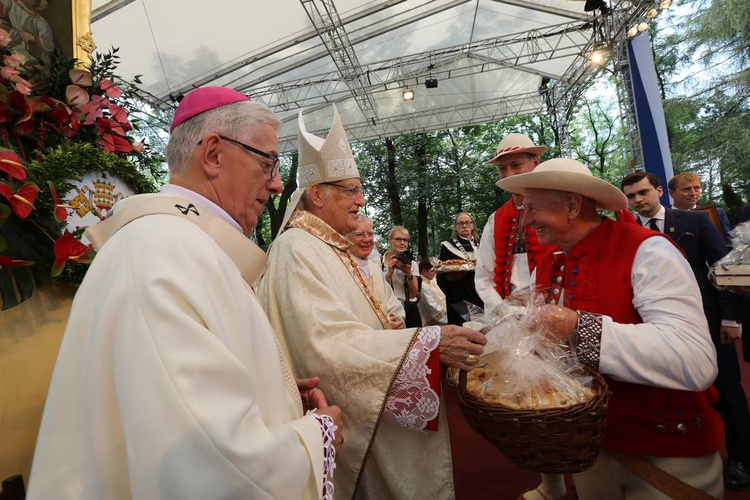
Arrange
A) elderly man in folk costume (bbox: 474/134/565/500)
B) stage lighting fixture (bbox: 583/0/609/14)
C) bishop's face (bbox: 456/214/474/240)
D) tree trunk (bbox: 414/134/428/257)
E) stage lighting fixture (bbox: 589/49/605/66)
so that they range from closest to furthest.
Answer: elderly man in folk costume (bbox: 474/134/565/500)
bishop's face (bbox: 456/214/474/240)
stage lighting fixture (bbox: 583/0/609/14)
stage lighting fixture (bbox: 589/49/605/66)
tree trunk (bbox: 414/134/428/257)

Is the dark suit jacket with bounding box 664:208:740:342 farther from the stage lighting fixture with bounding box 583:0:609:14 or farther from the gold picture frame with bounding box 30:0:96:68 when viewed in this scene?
the stage lighting fixture with bounding box 583:0:609:14

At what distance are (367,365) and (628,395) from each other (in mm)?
1085

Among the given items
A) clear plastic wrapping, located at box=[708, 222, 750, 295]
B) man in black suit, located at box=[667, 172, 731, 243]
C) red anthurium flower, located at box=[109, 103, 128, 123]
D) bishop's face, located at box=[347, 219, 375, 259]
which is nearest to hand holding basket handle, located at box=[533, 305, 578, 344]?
clear plastic wrapping, located at box=[708, 222, 750, 295]

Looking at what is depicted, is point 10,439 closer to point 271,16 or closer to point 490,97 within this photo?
point 271,16

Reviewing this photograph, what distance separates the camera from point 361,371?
6.05ft

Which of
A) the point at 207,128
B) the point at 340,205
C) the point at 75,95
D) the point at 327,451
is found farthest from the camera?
the point at 340,205

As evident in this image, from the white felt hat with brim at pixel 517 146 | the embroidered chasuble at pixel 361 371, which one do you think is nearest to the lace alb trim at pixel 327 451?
the embroidered chasuble at pixel 361 371

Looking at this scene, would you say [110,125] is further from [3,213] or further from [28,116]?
[3,213]

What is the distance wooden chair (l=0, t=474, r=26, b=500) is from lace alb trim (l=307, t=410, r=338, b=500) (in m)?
0.98

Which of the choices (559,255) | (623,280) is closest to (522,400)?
(623,280)

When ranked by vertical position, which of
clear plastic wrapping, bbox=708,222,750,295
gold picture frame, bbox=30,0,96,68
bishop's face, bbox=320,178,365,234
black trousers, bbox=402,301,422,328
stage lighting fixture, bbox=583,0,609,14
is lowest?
black trousers, bbox=402,301,422,328

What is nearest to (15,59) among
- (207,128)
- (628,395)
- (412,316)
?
(207,128)

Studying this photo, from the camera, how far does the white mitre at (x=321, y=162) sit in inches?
105

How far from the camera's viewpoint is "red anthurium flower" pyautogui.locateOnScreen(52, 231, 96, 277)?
5.27 ft
